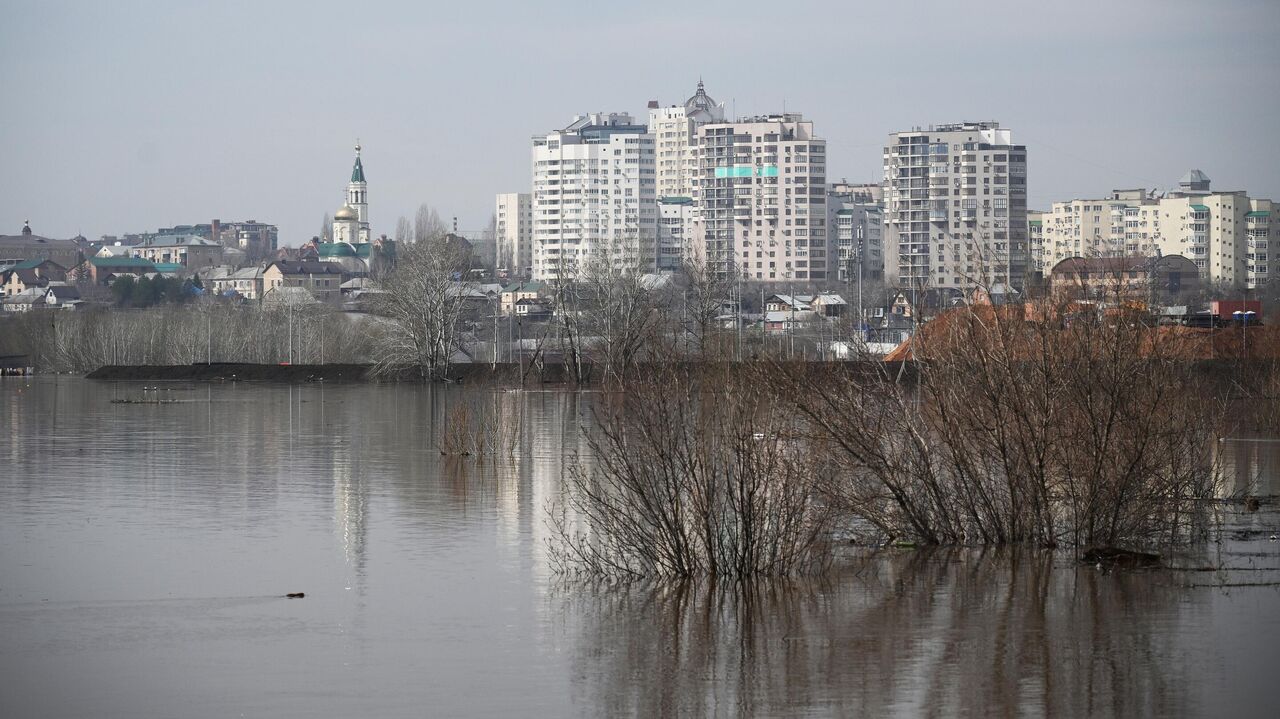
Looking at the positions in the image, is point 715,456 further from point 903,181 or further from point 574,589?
point 903,181

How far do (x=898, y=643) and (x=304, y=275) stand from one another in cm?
18297

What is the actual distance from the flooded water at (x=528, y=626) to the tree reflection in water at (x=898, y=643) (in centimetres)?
3

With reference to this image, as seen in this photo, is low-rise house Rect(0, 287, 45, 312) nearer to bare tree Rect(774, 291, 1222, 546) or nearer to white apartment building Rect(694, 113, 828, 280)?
white apartment building Rect(694, 113, 828, 280)

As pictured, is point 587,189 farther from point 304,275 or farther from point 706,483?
point 706,483

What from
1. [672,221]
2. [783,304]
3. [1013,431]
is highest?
[672,221]

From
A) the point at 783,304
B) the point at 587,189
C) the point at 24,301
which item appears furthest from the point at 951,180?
the point at 24,301

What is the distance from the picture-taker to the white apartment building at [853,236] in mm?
173512

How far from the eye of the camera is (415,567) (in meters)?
15.7

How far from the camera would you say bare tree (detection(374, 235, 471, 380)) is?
69.1 m

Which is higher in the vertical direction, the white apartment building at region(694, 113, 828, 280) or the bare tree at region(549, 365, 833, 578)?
the white apartment building at region(694, 113, 828, 280)

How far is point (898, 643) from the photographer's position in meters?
11.6

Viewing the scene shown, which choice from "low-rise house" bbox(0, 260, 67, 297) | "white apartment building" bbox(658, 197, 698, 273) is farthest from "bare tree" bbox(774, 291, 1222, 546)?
"low-rise house" bbox(0, 260, 67, 297)

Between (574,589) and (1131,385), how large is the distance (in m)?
5.69

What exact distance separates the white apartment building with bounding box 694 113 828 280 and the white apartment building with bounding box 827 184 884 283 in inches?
124
